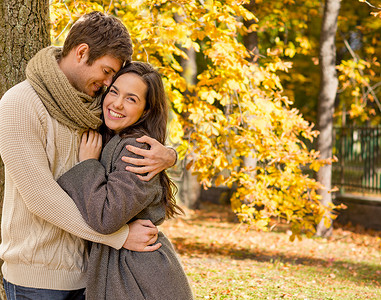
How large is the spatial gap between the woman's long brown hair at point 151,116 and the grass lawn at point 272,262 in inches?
116

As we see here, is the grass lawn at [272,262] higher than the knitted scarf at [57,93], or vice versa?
the knitted scarf at [57,93]

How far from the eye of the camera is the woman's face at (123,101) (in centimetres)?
250

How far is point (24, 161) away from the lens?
7.11ft

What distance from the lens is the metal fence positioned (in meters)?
11.8

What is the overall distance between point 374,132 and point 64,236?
10.6m

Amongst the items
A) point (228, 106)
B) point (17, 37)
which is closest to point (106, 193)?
point (17, 37)

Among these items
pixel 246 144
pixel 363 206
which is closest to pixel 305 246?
pixel 363 206

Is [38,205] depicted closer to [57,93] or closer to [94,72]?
[57,93]

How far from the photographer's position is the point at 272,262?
27.7ft

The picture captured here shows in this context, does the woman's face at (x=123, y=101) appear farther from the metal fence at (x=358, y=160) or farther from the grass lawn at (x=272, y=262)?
the metal fence at (x=358, y=160)

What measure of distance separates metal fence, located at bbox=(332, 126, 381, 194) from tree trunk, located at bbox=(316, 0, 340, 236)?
140cm

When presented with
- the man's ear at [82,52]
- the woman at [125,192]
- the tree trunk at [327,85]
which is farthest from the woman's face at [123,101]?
the tree trunk at [327,85]

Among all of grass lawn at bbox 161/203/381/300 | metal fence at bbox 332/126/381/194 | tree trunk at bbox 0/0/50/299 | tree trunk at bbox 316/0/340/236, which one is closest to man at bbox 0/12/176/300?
tree trunk at bbox 0/0/50/299

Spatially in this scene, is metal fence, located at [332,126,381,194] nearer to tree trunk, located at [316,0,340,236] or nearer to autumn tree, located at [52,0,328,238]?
tree trunk, located at [316,0,340,236]
